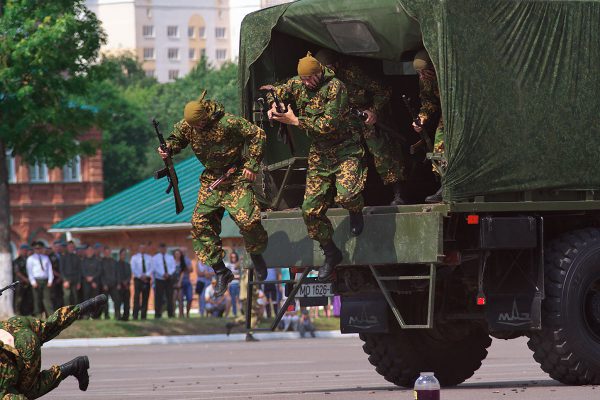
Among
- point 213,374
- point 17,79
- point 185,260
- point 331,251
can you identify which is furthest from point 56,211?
point 331,251

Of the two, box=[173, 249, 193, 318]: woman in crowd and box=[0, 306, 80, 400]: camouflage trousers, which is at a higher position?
box=[0, 306, 80, 400]: camouflage trousers

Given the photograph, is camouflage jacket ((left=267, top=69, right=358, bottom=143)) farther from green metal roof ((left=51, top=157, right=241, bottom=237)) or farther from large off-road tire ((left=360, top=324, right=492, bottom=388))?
green metal roof ((left=51, top=157, right=241, bottom=237))

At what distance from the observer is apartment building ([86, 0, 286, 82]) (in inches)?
7121

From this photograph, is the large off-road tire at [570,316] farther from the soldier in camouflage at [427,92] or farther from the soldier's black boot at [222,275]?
the soldier's black boot at [222,275]

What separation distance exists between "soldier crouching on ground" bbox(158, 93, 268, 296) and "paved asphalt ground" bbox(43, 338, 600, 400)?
1.43 meters

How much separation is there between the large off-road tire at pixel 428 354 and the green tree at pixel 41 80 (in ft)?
56.9

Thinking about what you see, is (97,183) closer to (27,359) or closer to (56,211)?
(56,211)

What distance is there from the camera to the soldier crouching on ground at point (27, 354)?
452 inches

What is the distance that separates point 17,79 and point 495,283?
19563mm

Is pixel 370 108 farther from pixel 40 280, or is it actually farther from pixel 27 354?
pixel 40 280

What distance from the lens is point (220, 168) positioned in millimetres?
16281

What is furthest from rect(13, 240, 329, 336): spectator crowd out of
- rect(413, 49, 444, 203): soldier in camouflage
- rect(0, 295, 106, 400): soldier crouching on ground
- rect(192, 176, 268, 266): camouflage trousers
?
rect(0, 295, 106, 400): soldier crouching on ground

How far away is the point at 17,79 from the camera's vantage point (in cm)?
3378

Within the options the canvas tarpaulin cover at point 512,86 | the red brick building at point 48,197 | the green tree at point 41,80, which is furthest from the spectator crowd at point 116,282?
the red brick building at point 48,197
